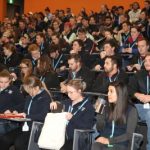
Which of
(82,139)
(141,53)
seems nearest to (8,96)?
(82,139)

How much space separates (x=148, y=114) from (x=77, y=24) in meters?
6.84

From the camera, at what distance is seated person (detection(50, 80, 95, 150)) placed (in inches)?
179

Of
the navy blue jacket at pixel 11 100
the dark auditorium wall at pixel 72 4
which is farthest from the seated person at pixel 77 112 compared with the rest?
the dark auditorium wall at pixel 72 4

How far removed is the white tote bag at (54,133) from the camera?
173 inches

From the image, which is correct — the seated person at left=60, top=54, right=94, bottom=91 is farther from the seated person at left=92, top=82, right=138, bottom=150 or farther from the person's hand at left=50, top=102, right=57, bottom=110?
the seated person at left=92, top=82, right=138, bottom=150

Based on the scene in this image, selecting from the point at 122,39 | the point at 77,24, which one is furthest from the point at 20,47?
the point at 122,39

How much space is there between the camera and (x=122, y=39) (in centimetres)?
928

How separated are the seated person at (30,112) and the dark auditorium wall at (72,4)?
994cm

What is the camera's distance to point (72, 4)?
54.2ft

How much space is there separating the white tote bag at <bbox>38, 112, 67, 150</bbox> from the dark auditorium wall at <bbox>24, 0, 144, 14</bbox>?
10574 millimetres

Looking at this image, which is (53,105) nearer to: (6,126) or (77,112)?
(77,112)

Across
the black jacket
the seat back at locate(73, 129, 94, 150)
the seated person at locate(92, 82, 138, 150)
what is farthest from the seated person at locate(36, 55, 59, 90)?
the seated person at locate(92, 82, 138, 150)

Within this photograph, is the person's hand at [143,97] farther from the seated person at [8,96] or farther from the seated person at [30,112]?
the seated person at [8,96]

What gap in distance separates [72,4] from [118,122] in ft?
41.6
